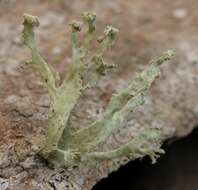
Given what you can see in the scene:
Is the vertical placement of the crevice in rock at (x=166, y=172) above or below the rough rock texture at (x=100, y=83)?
below

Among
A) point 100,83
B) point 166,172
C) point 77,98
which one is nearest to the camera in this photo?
point 77,98

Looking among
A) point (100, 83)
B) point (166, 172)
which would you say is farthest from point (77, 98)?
point (166, 172)

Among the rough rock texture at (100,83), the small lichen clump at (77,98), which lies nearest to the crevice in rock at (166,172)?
the rough rock texture at (100,83)

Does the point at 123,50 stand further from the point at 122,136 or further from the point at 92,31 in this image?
the point at 92,31

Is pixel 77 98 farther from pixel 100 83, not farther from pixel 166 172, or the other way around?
pixel 166 172

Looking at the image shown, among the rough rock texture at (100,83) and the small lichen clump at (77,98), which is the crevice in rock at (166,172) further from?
the small lichen clump at (77,98)
